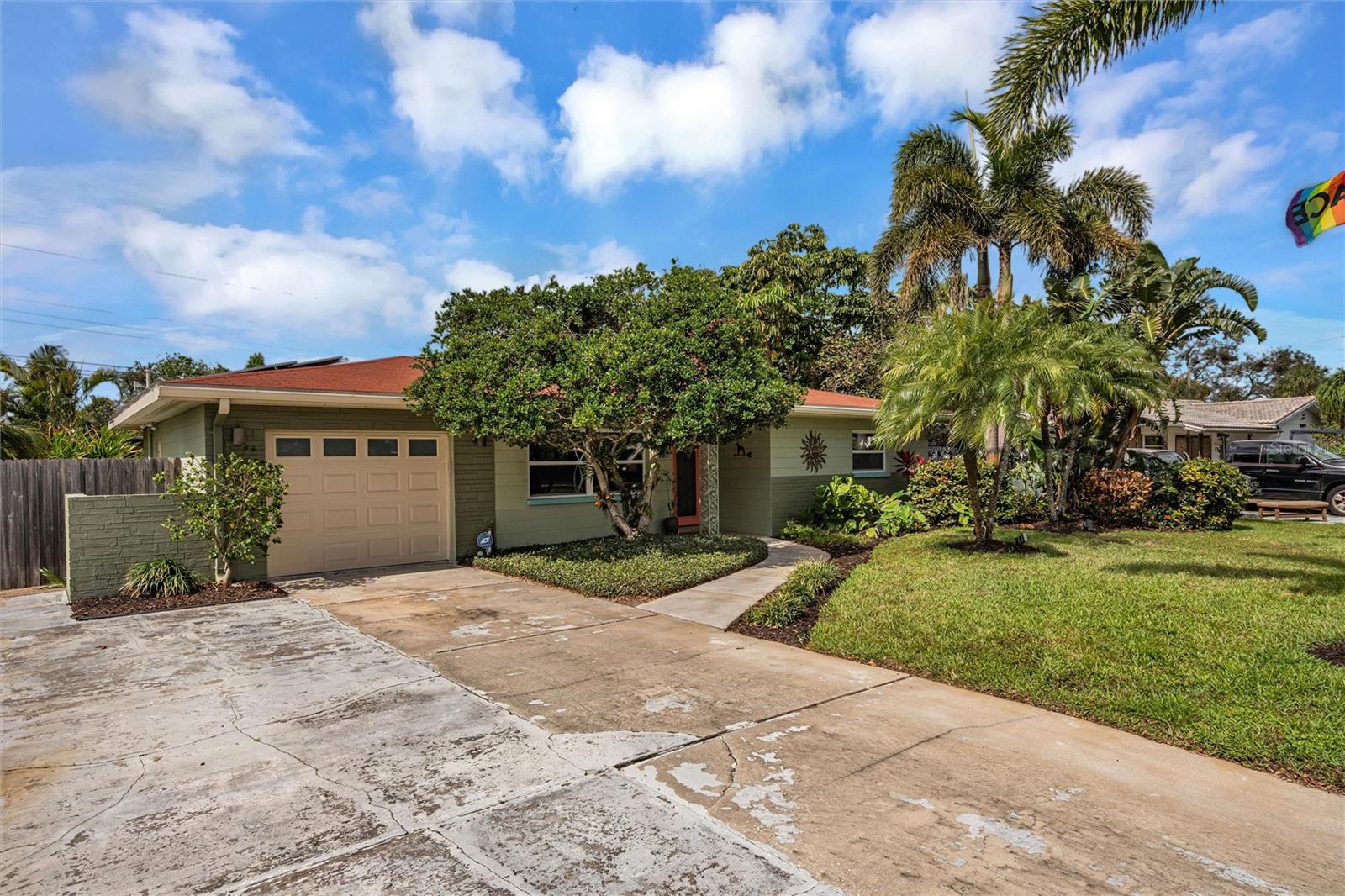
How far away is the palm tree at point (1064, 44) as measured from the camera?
253 inches

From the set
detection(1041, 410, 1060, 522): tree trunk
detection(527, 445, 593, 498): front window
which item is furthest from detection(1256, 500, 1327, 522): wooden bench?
detection(527, 445, 593, 498): front window

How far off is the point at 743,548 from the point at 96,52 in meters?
10.8

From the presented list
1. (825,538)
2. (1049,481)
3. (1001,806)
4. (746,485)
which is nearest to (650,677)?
(1001,806)

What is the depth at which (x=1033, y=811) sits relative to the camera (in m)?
3.35

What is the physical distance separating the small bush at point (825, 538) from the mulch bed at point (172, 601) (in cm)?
834

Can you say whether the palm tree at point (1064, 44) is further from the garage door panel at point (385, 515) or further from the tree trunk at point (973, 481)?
the garage door panel at point (385, 515)

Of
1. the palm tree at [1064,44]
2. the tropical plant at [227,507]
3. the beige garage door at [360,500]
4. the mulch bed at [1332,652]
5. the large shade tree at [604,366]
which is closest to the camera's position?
the mulch bed at [1332,652]

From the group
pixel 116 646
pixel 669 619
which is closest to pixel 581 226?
pixel 669 619

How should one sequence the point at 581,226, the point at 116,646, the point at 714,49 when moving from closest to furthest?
the point at 116,646 → the point at 714,49 → the point at 581,226

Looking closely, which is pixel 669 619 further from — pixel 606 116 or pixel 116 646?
pixel 606 116

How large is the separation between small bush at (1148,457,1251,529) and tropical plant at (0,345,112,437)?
2389cm

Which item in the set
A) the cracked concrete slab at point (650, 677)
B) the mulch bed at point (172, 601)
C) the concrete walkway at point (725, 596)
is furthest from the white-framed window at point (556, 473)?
the cracked concrete slab at point (650, 677)

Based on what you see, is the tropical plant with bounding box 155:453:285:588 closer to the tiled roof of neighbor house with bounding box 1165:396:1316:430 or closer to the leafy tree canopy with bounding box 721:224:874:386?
the leafy tree canopy with bounding box 721:224:874:386

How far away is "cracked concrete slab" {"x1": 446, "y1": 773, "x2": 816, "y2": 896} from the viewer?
278 centimetres
